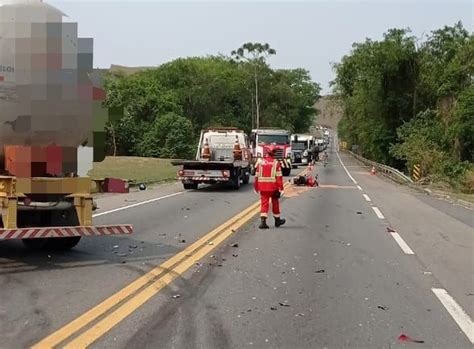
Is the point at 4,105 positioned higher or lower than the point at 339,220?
higher

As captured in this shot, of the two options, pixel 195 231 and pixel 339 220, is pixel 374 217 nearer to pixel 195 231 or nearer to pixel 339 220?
pixel 339 220

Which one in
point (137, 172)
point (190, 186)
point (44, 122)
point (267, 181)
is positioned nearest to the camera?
point (44, 122)

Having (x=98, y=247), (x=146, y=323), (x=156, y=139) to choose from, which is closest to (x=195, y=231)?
(x=98, y=247)

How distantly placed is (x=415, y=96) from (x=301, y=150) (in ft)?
36.8

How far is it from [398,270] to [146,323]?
423 centimetres

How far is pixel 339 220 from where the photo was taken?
14.9 meters

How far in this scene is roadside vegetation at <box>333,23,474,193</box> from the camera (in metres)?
38.4

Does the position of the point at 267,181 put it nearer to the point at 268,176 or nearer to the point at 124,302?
the point at 268,176

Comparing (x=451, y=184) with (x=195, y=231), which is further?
(x=451, y=184)

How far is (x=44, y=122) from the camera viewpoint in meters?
8.52

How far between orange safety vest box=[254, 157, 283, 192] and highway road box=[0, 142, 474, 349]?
91cm

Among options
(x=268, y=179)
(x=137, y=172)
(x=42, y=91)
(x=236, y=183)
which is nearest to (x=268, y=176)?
(x=268, y=179)

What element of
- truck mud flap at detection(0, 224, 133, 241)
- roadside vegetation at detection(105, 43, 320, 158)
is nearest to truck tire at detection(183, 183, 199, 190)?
truck mud flap at detection(0, 224, 133, 241)

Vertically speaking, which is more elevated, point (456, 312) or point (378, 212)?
point (456, 312)
